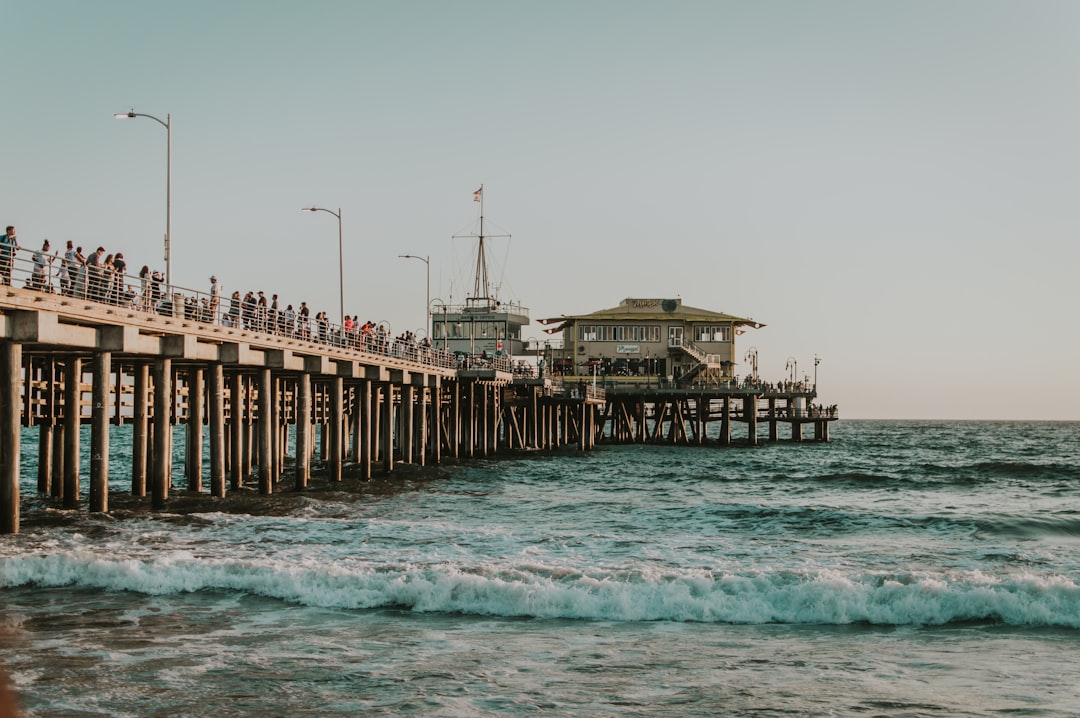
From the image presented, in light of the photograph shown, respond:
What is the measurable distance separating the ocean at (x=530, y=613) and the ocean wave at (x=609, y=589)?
4 cm

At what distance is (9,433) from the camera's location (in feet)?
60.8

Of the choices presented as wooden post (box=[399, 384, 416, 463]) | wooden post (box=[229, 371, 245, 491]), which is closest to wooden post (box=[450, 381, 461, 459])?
wooden post (box=[399, 384, 416, 463])

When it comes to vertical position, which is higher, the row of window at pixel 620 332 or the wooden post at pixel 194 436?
the row of window at pixel 620 332

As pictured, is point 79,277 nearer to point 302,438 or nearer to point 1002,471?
point 302,438

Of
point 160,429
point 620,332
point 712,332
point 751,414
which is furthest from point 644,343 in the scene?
point 160,429

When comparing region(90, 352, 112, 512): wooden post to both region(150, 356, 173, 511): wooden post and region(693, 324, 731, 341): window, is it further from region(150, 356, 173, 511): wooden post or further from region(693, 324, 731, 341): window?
region(693, 324, 731, 341): window

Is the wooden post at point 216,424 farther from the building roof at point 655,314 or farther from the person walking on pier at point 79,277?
the building roof at point 655,314

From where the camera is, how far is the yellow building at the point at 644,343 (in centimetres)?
8156

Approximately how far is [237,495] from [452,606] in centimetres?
1606

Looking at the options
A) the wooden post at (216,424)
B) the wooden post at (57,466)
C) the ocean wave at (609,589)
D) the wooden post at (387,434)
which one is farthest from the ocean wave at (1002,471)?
the wooden post at (57,466)

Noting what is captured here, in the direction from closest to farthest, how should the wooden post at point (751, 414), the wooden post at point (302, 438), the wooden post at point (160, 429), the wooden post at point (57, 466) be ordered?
1. the wooden post at point (160, 429)
2. the wooden post at point (57, 466)
3. the wooden post at point (302, 438)
4. the wooden post at point (751, 414)

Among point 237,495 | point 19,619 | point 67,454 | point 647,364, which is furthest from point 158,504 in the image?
point 647,364

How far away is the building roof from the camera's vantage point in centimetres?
8206

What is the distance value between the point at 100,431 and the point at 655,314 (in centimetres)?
6276
